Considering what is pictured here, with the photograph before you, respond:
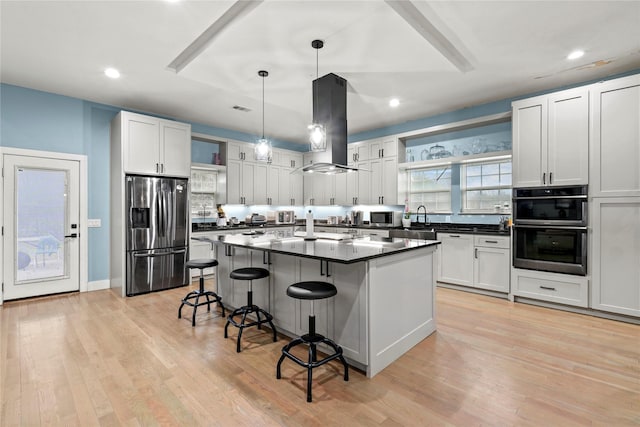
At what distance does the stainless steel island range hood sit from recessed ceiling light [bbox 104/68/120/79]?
2438mm

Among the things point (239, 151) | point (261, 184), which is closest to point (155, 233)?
point (239, 151)

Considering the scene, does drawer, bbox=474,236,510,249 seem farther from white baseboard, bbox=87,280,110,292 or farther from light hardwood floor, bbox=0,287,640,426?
white baseboard, bbox=87,280,110,292

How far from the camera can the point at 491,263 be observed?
4352 mm

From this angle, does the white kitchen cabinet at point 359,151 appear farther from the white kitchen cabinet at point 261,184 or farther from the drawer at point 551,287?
the drawer at point 551,287

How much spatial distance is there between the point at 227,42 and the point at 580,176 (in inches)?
169

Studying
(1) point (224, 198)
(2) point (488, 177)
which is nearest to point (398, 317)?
(2) point (488, 177)

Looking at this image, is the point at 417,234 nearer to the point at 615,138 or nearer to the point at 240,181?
the point at 615,138

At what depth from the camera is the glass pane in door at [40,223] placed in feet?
13.7

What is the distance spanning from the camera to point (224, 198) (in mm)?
6137

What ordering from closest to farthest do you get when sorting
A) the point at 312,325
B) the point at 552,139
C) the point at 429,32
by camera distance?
the point at 312,325
the point at 429,32
the point at 552,139

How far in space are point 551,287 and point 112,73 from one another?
613 cm

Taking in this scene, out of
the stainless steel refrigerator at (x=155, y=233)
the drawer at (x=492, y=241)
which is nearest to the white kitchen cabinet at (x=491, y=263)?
the drawer at (x=492, y=241)

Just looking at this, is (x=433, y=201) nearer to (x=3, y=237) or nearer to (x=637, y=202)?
(x=637, y=202)

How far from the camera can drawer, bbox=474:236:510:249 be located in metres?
4.22
